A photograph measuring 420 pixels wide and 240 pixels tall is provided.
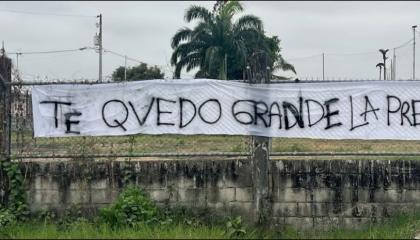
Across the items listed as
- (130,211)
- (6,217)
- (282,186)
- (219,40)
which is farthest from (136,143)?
(219,40)

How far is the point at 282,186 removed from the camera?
24.2 ft

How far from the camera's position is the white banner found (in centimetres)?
755

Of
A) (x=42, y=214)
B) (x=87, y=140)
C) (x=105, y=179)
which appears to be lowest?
(x=42, y=214)

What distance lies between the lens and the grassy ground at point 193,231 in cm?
651

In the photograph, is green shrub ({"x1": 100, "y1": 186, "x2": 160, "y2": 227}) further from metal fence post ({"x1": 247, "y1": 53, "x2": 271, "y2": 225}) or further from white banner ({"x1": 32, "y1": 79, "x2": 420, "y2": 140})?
metal fence post ({"x1": 247, "y1": 53, "x2": 271, "y2": 225})

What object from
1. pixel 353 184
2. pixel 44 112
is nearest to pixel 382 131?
pixel 353 184

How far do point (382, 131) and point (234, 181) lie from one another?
2.06 m

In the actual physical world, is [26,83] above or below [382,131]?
above

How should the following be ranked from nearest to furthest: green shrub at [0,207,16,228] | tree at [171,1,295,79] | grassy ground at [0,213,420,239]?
1. grassy ground at [0,213,420,239]
2. green shrub at [0,207,16,228]
3. tree at [171,1,295,79]

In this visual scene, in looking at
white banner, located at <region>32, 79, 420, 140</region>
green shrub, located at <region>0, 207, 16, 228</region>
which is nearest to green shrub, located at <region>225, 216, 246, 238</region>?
white banner, located at <region>32, 79, 420, 140</region>

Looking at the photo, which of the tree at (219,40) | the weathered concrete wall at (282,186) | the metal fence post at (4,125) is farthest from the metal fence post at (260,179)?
the tree at (219,40)

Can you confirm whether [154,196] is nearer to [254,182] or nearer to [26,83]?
[254,182]

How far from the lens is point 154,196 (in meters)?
7.42

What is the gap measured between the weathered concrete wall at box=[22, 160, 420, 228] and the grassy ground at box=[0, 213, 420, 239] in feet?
0.54
